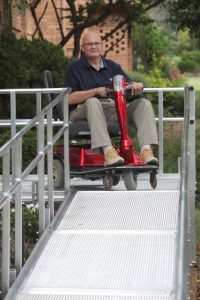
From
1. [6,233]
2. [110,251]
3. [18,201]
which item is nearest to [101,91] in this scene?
[110,251]

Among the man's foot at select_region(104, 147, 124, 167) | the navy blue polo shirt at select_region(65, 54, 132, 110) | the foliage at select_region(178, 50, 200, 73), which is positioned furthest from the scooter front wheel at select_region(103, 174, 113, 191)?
the foliage at select_region(178, 50, 200, 73)

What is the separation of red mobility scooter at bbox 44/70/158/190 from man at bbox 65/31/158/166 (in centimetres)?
8

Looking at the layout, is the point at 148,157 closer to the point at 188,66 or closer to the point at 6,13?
the point at 6,13

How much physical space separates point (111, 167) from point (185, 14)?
1476cm

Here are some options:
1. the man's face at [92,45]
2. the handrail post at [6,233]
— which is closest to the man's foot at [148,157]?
the man's face at [92,45]

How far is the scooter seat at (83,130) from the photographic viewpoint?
8.42m

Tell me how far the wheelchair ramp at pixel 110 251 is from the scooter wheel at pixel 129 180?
0.83 ft

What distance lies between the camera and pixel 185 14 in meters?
22.3

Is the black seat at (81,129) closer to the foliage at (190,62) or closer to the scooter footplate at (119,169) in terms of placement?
the scooter footplate at (119,169)

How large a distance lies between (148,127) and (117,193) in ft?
2.31

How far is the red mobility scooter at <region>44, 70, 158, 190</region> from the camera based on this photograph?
8.19 m

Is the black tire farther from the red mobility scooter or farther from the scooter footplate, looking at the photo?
the scooter footplate

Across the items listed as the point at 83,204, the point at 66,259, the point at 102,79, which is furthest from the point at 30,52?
the point at 66,259

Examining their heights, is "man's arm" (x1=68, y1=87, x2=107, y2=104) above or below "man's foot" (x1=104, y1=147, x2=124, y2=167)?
above
